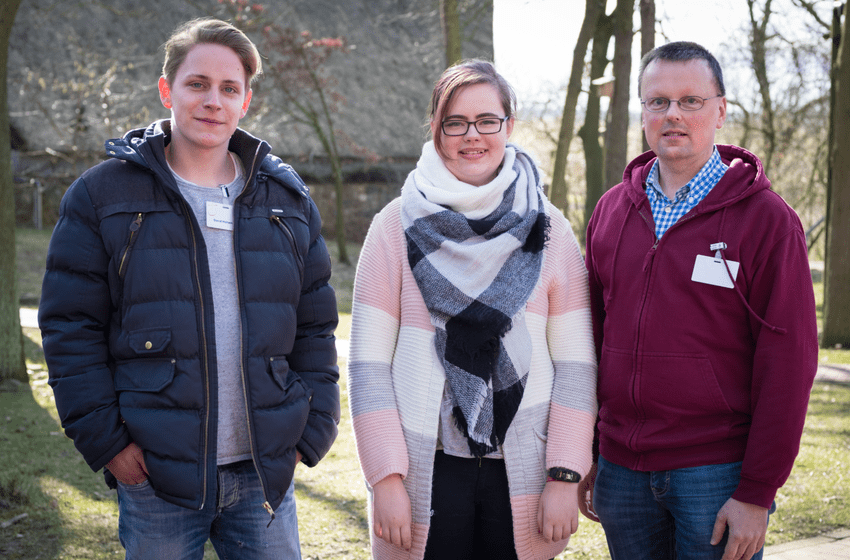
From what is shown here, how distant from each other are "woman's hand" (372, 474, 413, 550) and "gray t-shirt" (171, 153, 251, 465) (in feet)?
1.39

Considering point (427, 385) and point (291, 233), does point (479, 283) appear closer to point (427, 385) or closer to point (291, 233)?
point (427, 385)

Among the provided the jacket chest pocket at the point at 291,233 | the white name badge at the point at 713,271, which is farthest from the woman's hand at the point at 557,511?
the jacket chest pocket at the point at 291,233

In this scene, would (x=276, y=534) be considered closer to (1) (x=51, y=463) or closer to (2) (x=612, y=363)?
(2) (x=612, y=363)

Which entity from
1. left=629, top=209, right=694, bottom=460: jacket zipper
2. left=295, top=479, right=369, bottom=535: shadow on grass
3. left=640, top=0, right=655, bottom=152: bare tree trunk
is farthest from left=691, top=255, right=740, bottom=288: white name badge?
left=640, top=0, right=655, bottom=152: bare tree trunk

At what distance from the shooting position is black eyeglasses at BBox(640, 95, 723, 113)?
2359 mm

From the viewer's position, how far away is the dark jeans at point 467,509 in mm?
2252

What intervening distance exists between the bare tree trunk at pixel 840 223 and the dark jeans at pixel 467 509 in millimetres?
9675

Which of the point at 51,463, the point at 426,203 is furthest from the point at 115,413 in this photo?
the point at 51,463

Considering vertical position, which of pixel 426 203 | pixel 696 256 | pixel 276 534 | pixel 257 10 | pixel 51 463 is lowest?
pixel 51 463

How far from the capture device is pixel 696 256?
226 cm

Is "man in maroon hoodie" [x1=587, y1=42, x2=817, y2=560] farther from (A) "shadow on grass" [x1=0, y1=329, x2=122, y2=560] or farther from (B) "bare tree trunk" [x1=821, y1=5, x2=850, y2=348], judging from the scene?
(B) "bare tree trunk" [x1=821, y1=5, x2=850, y2=348]

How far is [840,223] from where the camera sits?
1044 centimetres

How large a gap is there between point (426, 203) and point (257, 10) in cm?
1917

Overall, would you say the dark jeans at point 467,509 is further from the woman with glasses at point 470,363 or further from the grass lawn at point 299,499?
the grass lawn at point 299,499
